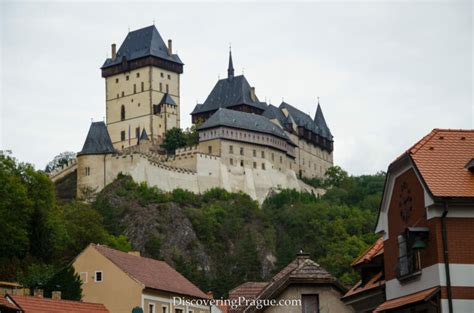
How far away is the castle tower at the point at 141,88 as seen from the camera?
146m

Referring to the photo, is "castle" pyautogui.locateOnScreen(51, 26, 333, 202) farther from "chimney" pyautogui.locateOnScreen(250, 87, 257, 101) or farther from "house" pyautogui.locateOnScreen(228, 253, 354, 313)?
"house" pyautogui.locateOnScreen(228, 253, 354, 313)

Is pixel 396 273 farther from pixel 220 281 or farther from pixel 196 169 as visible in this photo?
pixel 196 169

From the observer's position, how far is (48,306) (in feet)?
131

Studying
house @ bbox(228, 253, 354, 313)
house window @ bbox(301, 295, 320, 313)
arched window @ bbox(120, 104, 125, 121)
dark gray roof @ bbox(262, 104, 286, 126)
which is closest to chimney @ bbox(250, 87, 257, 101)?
dark gray roof @ bbox(262, 104, 286, 126)

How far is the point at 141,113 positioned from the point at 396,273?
12459 cm

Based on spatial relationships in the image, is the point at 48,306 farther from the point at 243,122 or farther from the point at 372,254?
the point at 243,122

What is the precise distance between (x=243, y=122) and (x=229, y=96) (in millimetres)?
13802

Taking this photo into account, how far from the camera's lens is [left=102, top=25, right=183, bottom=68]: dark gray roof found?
5950 inches

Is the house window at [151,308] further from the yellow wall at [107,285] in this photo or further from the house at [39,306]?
the house at [39,306]

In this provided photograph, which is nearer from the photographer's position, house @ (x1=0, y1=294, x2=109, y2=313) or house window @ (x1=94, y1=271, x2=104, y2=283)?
house @ (x1=0, y1=294, x2=109, y2=313)

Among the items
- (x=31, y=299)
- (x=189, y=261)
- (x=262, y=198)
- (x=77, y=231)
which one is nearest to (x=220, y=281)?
(x=189, y=261)

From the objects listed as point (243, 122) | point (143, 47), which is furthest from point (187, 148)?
point (143, 47)

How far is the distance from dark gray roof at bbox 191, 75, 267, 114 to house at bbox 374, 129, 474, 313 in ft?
422

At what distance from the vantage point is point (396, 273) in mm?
23578
